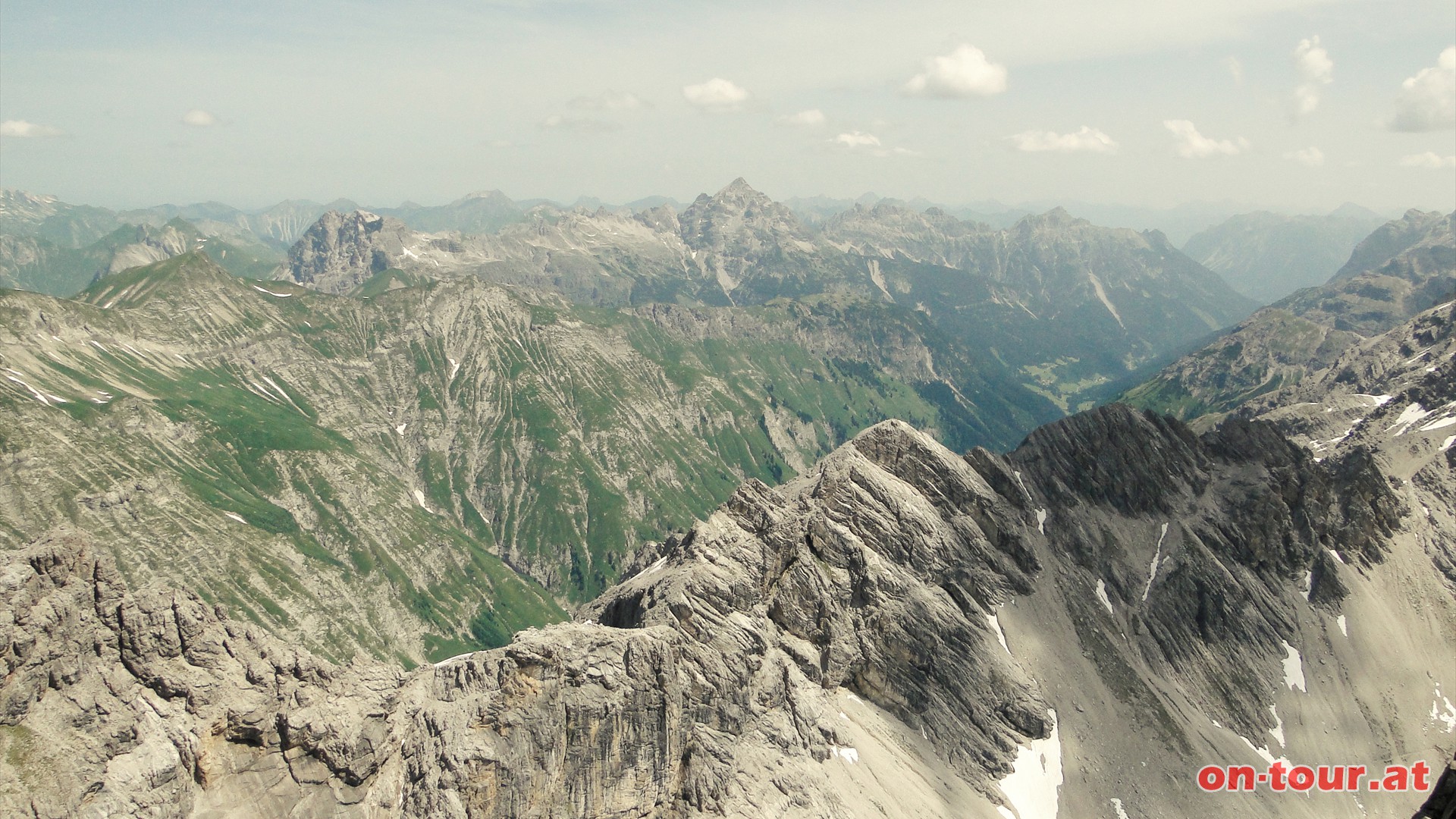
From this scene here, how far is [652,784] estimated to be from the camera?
75188mm

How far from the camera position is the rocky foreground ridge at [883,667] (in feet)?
199

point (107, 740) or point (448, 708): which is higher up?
point (107, 740)

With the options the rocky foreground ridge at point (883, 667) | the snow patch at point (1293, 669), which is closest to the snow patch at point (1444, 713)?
the rocky foreground ridge at point (883, 667)

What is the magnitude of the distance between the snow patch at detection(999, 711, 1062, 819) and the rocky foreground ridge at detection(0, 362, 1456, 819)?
42 cm

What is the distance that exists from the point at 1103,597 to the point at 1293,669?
3177 cm

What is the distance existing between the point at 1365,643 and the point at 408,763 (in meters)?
152

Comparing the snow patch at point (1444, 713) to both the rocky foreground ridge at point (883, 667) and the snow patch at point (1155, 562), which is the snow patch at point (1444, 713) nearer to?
the rocky foreground ridge at point (883, 667)

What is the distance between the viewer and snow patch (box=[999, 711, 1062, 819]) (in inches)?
4119

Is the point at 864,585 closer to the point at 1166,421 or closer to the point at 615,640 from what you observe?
the point at 615,640

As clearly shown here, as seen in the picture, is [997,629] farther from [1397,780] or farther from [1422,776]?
[1422,776]

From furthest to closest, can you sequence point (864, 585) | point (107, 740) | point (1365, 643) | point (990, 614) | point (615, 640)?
1. point (1365, 643)
2. point (990, 614)
3. point (864, 585)
4. point (615, 640)
5. point (107, 740)

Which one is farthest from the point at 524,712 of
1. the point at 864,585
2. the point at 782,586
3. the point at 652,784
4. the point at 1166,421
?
the point at 1166,421

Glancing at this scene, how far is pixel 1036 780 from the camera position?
355 ft

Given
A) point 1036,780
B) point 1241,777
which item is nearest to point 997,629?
point 1036,780
